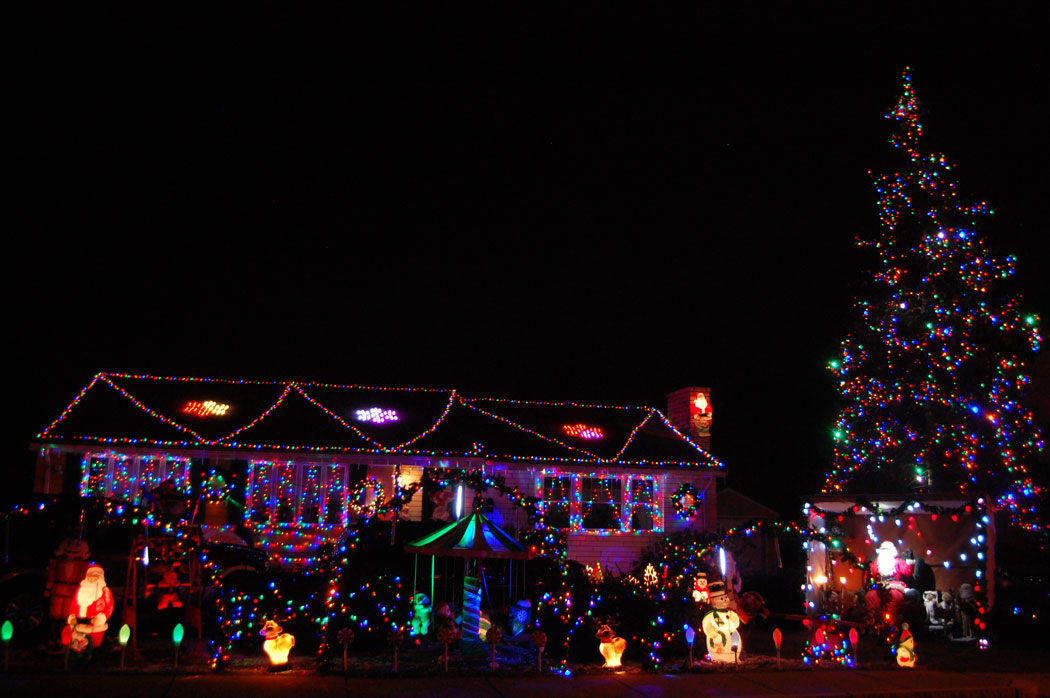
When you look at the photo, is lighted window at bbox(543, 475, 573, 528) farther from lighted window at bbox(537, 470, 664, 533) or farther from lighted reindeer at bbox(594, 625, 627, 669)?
lighted reindeer at bbox(594, 625, 627, 669)

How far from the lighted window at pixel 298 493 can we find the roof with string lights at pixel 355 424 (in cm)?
66

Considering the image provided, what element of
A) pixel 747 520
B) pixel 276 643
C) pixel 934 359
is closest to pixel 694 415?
Result: pixel 934 359

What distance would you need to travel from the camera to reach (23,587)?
11.2 metres

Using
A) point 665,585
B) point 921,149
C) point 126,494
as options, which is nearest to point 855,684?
point 665,585

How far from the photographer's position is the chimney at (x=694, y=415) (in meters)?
21.9

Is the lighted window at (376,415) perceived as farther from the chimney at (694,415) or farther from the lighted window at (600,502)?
the chimney at (694,415)

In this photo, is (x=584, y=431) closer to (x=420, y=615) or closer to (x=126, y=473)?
(x=420, y=615)

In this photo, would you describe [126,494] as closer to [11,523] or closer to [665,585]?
[11,523]

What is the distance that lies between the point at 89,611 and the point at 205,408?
32.7 ft

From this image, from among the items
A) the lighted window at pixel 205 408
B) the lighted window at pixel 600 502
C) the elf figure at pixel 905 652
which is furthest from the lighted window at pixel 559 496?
the elf figure at pixel 905 652

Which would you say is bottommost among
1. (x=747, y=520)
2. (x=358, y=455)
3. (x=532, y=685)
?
(x=532, y=685)

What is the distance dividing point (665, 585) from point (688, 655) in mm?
1176

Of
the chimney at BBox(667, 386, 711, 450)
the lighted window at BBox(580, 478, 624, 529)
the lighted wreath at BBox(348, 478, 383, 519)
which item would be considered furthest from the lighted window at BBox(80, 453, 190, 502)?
the chimney at BBox(667, 386, 711, 450)

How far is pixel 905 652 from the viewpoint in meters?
11.2
